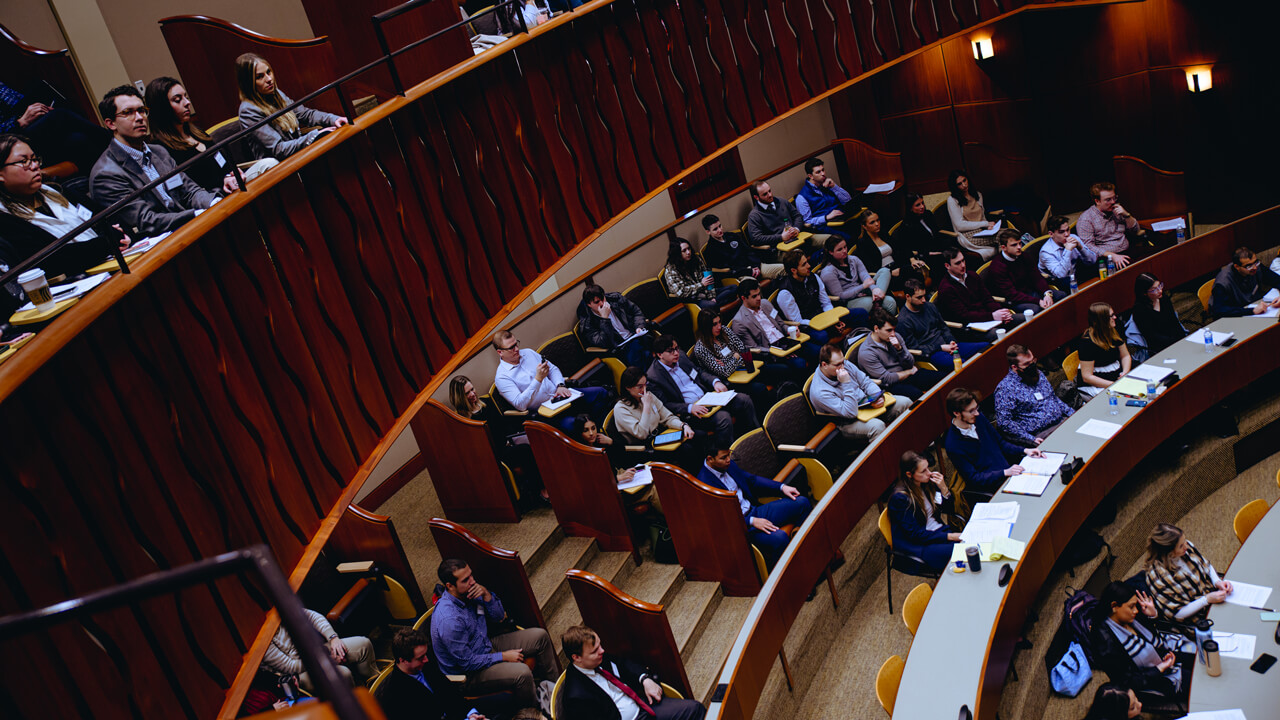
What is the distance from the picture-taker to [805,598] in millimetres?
4773

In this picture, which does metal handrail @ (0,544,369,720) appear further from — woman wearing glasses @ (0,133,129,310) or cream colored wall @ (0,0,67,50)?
cream colored wall @ (0,0,67,50)

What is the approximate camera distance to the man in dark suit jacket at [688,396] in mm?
5836

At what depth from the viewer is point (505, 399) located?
5922 millimetres

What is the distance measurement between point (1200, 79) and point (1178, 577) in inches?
220

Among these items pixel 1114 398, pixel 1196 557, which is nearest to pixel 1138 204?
pixel 1114 398

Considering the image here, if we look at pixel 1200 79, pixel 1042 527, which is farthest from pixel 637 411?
pixel 1200 79

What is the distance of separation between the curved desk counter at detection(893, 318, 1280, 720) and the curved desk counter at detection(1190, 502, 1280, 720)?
12 cm

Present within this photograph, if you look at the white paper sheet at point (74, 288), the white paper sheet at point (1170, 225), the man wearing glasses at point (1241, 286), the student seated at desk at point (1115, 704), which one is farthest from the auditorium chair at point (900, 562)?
the white paper sheet at point (1170, 225)

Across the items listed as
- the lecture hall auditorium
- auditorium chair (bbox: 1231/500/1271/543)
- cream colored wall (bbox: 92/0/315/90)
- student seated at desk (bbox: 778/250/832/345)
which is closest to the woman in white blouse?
the lecture hall auditorium

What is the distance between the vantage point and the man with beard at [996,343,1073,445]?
5762 millimetres

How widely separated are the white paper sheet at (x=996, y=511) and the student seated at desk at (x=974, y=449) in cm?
31

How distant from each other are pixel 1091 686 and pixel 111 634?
14.6ft

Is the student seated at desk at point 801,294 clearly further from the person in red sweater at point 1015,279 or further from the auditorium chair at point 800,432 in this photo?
the person in red sweater at point 1015,279

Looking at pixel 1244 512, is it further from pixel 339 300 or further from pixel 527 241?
pixel 339 300
